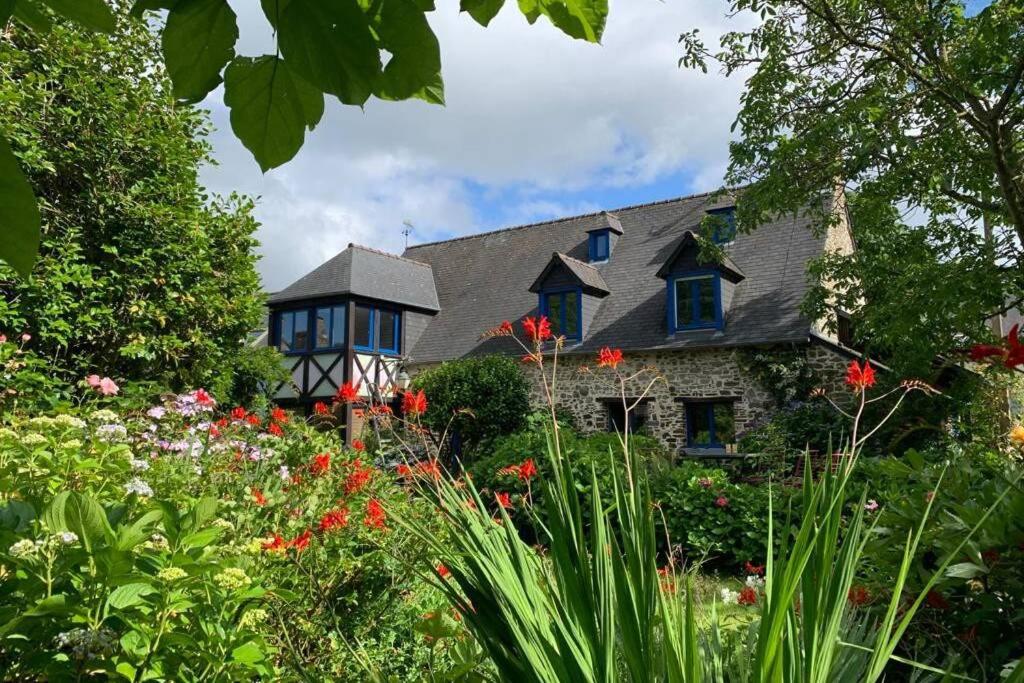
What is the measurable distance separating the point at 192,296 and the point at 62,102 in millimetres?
2250

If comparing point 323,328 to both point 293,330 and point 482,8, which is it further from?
point 482,8

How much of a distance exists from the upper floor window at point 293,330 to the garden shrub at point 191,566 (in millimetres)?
12807

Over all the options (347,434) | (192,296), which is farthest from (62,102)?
(347,434)

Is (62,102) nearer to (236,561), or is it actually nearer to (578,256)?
(236,561)

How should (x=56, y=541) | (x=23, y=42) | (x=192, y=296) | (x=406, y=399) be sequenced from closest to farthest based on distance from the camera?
(x=56, y=541) < (x=406, y=399) < (x=23, y=42) < (x=192, y=296)

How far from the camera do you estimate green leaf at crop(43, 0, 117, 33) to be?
78 cm

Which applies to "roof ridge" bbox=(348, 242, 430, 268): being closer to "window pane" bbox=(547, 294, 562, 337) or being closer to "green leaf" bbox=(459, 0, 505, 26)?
"window pane" bbox=(547, 294, 562, 337)

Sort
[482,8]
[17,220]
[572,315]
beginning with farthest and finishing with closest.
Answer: [572,315], [482,8], [17,220]

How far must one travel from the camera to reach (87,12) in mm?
791

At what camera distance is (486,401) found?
1394 cm

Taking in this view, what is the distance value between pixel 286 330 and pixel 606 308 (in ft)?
27.2

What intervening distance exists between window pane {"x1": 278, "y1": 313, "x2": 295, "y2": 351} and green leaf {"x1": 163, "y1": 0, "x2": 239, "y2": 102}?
1749 cm

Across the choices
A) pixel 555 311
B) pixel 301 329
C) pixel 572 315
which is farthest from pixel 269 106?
pixel 301 329

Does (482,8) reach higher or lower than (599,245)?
lower
